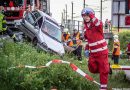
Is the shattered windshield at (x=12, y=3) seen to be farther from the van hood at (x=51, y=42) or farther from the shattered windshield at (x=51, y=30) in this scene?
the van hood at (x=51, y=42)

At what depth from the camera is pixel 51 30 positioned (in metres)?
20.2

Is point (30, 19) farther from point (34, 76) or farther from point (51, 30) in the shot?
point (34, 76)

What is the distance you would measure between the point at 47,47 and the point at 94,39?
8.61 meters

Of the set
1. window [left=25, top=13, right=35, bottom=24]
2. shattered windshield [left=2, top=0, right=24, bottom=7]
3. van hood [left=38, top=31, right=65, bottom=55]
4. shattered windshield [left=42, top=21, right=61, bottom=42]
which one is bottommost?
Result: van hood [left=38, top=31, right=65, bottom=55]

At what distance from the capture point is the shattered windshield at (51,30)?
65.2 ft

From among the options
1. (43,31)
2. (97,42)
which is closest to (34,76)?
(97,42)

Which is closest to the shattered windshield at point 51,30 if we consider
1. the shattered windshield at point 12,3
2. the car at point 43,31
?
the car at point 43,31

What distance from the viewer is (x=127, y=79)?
1315cm

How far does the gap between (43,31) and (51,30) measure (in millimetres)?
685

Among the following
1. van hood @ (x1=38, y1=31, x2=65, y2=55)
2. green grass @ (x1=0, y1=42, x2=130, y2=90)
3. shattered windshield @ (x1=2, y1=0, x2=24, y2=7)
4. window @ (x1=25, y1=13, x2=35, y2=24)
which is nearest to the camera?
green grass @ (x1=0, y1=42, x2=130, y2=90)

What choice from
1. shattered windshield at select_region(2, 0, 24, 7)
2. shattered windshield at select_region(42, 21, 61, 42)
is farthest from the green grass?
shattered windshield at select_region(2, 0, 24, 7)

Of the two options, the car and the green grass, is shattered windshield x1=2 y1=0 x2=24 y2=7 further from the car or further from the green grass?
the green grass

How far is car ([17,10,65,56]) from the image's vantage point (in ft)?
61.3

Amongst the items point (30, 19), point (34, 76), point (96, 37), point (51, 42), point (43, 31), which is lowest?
point (51, 42)
